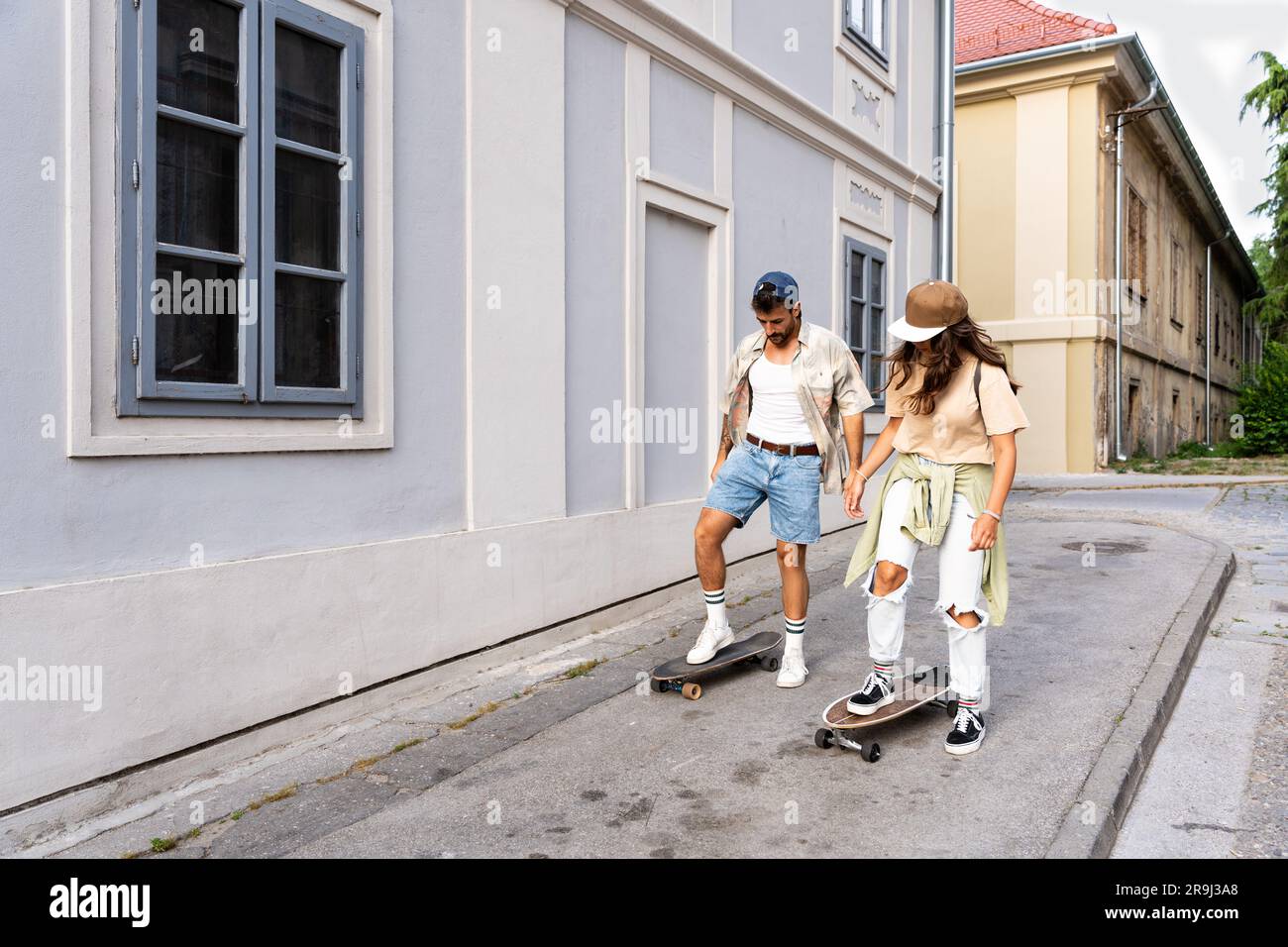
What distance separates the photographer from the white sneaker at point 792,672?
201 inches

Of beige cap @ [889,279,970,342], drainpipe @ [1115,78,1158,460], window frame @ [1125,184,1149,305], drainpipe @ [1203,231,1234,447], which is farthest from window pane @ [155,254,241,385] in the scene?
drainpipe @ [1203,231,1234,447]

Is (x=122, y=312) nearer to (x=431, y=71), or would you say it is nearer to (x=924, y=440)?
(x=431, y=71)

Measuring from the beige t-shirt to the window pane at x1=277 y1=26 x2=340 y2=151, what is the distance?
286 centimetres

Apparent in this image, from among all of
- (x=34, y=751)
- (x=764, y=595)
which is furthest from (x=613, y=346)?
(x=34, y=751)

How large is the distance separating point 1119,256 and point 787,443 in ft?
56.9

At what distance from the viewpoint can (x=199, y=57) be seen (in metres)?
4.15

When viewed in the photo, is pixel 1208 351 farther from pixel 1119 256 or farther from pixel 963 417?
pixel 963 417

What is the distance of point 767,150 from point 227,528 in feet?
20.8

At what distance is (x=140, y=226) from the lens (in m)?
3.89

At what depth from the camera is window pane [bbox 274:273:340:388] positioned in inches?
179

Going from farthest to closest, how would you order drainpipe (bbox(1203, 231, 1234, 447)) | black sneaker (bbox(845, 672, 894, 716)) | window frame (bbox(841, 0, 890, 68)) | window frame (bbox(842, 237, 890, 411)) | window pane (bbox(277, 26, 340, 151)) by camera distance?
1. drainpipe (bbox(1203, 231, 1234, 447))
2. window frame (bbox(842, 237, 890, 411))
3. window frame (bbox(841, 0, 890, 68))
4. window pane (bbox(277, 26, 340, 151))
5. black sneaker (bbox(845, 672, 894, 716))

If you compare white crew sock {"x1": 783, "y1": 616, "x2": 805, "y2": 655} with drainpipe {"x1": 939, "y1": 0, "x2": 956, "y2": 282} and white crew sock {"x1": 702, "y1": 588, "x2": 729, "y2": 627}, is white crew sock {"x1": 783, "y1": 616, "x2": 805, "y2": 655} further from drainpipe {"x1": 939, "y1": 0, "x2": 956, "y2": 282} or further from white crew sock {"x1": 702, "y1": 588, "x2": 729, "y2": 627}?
drainpipe {"x1": 939, "y1": 0, "x2": 956, "y2": 282}

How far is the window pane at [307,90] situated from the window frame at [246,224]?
45 millimetres

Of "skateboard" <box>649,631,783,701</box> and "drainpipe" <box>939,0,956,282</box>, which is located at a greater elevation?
"drainpipe" <box>939,0,956,282</box>
